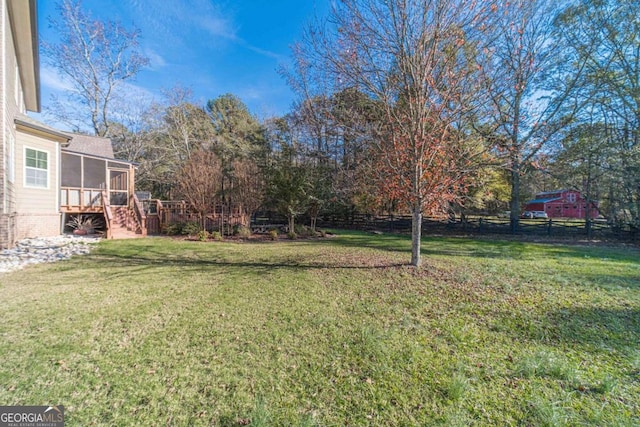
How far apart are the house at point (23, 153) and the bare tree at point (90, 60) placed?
1062 centimetres

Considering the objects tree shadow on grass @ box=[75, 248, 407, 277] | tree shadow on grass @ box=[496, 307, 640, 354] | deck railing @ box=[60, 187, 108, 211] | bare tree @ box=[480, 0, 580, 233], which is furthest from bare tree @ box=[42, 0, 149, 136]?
tree shadow on grass @ box=[496, 307, 640, 354]

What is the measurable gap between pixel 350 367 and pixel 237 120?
86.2ft

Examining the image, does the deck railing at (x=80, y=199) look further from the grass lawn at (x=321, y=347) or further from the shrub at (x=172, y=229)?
the grass lawn at (x=321, y=347)

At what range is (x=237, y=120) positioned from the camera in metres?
25.0

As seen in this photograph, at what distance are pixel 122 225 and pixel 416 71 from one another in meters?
14.5

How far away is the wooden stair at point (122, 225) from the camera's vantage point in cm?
Answer: 1153

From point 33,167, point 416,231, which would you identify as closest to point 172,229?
point 33,167

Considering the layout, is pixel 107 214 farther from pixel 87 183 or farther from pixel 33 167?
pixel 87 183

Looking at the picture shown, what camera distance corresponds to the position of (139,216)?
A: 512 inches

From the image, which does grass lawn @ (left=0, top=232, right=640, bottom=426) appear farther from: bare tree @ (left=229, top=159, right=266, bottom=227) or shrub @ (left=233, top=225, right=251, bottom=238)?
bare tree @ (left=229, top=159, right=266, bottom=227)

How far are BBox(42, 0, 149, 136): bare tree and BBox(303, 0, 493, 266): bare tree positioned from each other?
76.4ft

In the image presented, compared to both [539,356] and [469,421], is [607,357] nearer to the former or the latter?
[539,356]

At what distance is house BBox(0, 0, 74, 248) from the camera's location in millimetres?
7637

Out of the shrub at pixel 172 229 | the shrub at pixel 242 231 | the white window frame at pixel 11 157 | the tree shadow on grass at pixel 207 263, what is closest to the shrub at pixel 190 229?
the shrub at pixel 172 229
